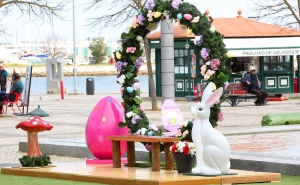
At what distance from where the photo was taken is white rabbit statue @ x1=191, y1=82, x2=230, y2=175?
39.6 ft

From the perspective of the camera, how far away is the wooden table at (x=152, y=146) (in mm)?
13109

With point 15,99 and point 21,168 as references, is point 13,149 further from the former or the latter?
point 15,99

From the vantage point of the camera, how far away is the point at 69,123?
2602cm

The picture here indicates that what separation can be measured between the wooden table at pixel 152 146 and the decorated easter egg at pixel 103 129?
1.85 feet

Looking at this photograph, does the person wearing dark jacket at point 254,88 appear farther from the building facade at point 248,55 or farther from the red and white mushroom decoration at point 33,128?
the red and white mushroom decoration at point 33,128

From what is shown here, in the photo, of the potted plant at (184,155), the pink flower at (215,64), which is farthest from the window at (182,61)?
the potted plant at (184,155)

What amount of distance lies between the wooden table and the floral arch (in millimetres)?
410

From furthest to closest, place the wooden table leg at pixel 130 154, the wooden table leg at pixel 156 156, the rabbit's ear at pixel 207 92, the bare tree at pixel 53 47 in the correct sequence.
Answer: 1. the bare tree at pixel 53 47
2. the wooden table leg at pixel 130 154
3. the wooden table leg at pixel 156 156
4. the rabbit's ear at pixel 207 92

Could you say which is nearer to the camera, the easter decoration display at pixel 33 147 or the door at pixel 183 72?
the easter decoration display at pixel 33 147

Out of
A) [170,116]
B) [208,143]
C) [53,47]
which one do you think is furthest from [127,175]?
[53,47]

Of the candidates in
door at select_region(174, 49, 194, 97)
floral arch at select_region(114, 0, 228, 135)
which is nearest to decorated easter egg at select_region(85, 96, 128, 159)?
floral arch at select_region(114, 0, 228, 135)

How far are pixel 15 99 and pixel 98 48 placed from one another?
458ft

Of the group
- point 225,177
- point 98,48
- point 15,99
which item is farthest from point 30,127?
point 98,48

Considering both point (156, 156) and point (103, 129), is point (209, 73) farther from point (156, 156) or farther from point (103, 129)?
point (103, 129)
